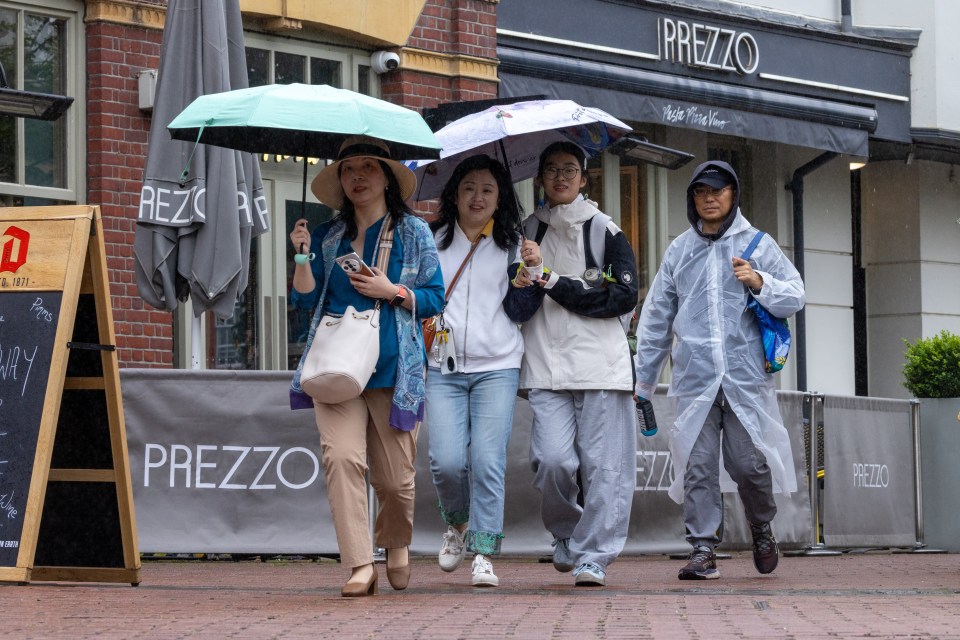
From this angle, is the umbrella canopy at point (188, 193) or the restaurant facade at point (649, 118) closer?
the umbrella canopy at point (188, 193)

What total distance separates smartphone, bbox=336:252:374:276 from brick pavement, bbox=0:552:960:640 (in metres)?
1.28

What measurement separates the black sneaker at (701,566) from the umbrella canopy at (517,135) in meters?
2.00

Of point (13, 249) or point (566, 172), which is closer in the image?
point (13, 249)

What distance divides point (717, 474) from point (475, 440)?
1.52m

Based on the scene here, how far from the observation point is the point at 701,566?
864cm

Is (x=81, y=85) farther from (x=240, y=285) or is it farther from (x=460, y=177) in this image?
(x=460, y=177)

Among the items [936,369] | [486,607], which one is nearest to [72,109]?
[486,607]

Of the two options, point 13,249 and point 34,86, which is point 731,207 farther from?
point 34,86

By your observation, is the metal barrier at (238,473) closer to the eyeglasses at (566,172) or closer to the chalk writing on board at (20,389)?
the chalk writing on board at (20,389)

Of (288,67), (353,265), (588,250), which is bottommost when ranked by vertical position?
(353,265)

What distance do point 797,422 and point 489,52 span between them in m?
4.44

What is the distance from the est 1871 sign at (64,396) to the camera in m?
7.57

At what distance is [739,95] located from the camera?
16.8 metres

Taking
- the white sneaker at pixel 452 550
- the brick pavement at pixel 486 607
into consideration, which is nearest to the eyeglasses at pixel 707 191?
the brick pavement at pixel 486 607
